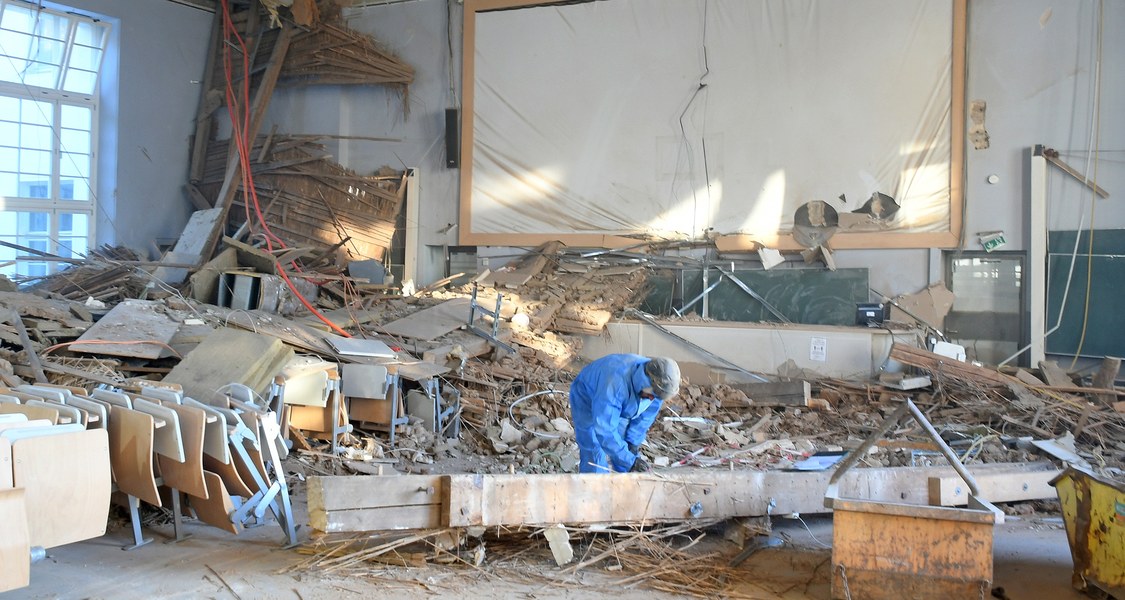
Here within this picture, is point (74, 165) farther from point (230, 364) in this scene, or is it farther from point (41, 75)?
point (230, 364)

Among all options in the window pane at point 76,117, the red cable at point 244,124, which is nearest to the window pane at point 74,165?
the window pane at point 76,117

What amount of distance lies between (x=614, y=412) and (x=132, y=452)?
2.78 meters

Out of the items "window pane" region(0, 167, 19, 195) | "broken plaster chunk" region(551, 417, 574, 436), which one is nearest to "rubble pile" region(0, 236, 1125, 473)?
"broken plaster chunk" region(551, 417, 574, 436)

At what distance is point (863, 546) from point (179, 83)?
40.7ft

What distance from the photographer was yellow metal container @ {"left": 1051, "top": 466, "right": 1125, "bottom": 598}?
13.6ft

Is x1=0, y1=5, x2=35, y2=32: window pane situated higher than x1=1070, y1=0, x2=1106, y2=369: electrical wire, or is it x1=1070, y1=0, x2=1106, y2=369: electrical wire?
x1=0, y1=5, x2=35, y2=32: window pane

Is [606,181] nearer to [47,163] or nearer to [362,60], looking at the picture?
[362,60]

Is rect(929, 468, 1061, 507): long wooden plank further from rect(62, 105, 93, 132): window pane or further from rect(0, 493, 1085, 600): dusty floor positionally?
rect(62, 105, 93, 132): window pane

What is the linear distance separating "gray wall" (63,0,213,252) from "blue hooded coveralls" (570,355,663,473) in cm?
949

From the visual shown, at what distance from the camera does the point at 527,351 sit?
29.7 feet

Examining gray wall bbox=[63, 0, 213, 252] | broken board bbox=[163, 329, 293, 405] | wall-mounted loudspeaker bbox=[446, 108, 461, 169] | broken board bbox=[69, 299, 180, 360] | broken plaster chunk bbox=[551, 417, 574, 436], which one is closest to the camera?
broken board bbox=[163, 329, 293, 405]

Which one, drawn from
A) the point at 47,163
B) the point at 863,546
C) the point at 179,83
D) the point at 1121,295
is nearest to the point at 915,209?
the point at 1121,295

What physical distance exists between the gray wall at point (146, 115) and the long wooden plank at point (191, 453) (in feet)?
29.6

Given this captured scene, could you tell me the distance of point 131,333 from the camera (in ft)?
23.9
